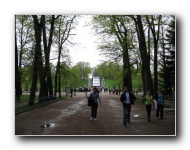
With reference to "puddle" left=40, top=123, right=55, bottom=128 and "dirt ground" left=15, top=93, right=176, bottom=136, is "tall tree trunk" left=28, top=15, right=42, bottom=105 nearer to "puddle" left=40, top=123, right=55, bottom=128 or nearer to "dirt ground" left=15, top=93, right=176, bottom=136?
"dirt ground" left=15, top=93, right=176, bottom=136

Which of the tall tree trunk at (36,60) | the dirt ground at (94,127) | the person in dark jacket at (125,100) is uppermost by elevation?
the tall tree trunk at (36,60)

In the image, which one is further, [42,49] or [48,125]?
[42,49]

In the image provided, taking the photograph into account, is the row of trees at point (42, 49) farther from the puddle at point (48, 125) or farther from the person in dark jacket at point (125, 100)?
the puddle at point (48, 125)

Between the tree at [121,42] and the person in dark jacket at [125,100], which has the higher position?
the tree at [121,42]

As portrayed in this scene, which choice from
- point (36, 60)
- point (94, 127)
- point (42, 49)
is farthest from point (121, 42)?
point (94, 127)

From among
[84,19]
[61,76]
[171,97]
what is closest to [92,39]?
[84,19]

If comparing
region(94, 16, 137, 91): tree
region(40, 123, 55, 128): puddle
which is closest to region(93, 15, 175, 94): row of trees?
region(94, 16, 137, 91): tree

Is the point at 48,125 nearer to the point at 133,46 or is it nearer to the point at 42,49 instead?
the point at 42,49

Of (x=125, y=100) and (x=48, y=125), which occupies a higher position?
(x=125, y=100)

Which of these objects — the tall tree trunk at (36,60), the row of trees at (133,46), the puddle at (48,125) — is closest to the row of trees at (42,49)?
the tall tree trunk at (36,60)

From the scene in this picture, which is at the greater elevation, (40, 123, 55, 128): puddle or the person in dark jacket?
the person in dark jacket

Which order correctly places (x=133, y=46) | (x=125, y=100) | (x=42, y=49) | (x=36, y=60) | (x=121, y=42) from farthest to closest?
(x=121, y=42), (x=133, y=46), (x=42, y=49), (x=36, y=60), (x=125, y=100)
